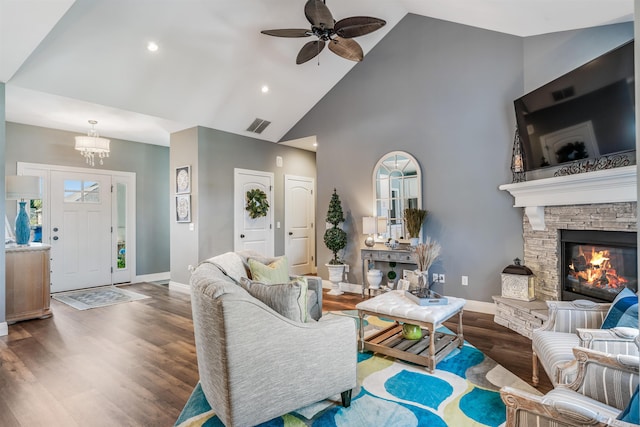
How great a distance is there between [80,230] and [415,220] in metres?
5.67

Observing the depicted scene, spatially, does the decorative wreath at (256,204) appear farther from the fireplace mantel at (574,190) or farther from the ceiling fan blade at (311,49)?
the fireplace mantel at (574,190)

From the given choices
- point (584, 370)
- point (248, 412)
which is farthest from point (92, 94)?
point (584, 370)

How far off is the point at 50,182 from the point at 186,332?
399 cm

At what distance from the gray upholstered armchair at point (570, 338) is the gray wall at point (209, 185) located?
4.70 meters

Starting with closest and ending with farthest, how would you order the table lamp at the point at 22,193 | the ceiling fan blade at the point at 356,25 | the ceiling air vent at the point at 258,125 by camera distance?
1. the ceiling fan blade at the point at 356,25
2. the table lamp at the point at 22,193
3. the ceiling air vent at the point at 258,125

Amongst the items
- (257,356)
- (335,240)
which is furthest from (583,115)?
(335,240)

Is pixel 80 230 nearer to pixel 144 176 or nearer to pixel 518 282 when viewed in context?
pixel 144 176

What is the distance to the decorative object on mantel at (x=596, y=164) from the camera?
2898 millimetres

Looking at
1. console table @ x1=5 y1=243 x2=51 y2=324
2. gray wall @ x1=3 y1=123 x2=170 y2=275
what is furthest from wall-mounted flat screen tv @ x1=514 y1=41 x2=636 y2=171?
gray wall @ x1=3 y1=123 x2=170 y2=275

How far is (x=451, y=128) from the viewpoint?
4.57m

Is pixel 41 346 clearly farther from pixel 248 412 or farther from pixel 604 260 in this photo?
pixel 604 260

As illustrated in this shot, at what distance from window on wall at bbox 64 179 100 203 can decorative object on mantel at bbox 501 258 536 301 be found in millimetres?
6652

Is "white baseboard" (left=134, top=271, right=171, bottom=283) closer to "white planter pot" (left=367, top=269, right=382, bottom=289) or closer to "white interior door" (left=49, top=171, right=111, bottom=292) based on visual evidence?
"white interior door" (left=49, top=171, right=111, bottom=292)

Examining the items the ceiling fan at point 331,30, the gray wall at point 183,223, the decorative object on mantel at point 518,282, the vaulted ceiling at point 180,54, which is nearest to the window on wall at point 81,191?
the vaulted ceiling at point 180,54
